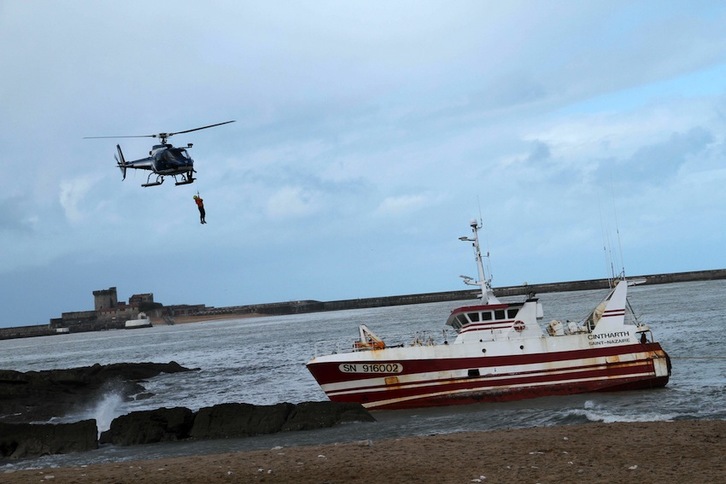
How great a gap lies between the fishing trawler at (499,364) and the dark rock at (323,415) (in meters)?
2.54

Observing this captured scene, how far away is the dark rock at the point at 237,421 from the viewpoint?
2156 centimetres

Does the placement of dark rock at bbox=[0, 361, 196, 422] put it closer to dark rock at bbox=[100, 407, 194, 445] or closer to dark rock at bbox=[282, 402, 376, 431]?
dark rock at bbox=[100, 407, 194, 445]

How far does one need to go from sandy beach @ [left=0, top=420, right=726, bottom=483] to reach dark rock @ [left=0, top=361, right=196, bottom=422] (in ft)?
63.0

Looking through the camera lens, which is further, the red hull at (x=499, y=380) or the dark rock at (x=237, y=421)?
the red hull at (x=499, y=380)

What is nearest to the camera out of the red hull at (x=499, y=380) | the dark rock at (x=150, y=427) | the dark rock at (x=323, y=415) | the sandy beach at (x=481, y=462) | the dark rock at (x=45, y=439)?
the sandy beach at (x=481, y=462)

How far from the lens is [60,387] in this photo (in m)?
40.6

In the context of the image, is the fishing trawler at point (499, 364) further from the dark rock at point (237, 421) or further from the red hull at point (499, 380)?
the dark rock at point (237, 421)

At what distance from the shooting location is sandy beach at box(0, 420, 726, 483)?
40.8 ft

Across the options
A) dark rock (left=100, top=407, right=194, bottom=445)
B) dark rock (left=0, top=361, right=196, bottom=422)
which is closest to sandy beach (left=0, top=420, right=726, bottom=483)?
dark rock (left=100, top=407, right=194, bottom=445)

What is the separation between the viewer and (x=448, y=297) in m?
174

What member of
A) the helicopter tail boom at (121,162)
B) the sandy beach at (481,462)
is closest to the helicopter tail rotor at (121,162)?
the helicopter tail boom at (121,162)

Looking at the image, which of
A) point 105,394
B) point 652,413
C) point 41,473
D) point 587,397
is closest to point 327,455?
point 41,473

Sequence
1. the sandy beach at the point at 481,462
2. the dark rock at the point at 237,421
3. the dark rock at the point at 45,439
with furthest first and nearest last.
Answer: the dark rock at the point at 237,421
the dark rock at the point at 45,439
the sandy beach at the point at 481,462

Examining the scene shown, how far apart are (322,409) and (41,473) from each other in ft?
28.4
